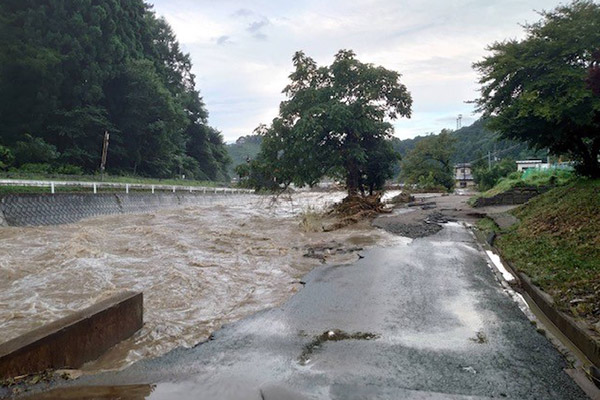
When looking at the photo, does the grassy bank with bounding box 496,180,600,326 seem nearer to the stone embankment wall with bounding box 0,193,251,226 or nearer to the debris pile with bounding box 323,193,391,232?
the debris pile with bounding box 323,193,391,232

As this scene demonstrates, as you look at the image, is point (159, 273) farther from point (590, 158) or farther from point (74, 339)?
point (590, 158)

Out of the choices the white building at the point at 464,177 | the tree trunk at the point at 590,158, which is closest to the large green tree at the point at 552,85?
the tree trunk at the point at 590,158

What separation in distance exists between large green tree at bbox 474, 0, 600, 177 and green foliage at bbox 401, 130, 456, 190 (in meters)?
28.9

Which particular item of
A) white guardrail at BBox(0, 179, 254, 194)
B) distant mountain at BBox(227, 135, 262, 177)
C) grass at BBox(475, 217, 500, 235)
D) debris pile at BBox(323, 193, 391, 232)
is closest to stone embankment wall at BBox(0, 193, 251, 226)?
white guardrail at BBox(0, 179, 254, 194)

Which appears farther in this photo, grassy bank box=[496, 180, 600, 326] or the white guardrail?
the white guardrail

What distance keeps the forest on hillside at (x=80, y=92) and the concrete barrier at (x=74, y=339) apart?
82.7ft

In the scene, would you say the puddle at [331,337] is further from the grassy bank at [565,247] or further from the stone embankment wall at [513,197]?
the stone embankment wall at [513,197]

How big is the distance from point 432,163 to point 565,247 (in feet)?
131

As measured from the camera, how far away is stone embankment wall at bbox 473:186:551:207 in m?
18.7

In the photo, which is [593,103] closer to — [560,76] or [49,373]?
[560,76]

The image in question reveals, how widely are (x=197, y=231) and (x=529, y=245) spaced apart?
34.5 ft

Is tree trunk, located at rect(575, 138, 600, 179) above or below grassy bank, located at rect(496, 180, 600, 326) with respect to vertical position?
above

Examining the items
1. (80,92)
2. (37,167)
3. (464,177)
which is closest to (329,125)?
(37,167)

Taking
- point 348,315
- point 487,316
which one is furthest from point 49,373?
point 487,316
